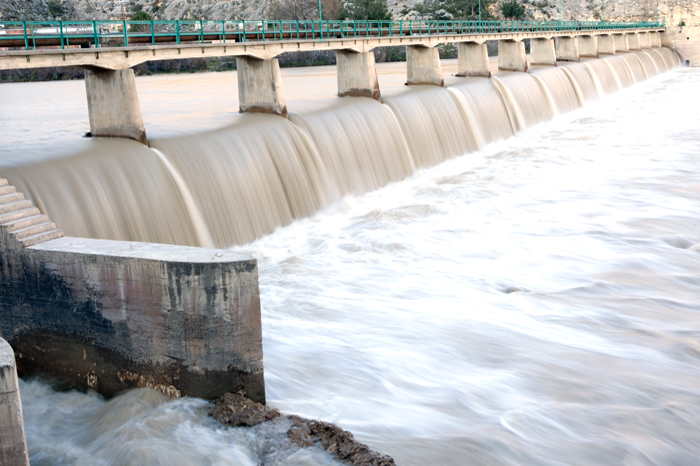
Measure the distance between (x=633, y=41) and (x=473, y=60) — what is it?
3453 cm

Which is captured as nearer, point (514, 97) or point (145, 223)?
point (145, 223)

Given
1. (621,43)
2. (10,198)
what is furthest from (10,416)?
(621,43)

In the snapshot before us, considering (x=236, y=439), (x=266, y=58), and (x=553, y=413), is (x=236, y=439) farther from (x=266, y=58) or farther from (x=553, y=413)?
(x=266, y=58)

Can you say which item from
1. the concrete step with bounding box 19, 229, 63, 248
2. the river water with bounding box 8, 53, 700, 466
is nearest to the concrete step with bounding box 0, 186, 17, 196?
the concrete step with bounding box 19, 229, 63, 248

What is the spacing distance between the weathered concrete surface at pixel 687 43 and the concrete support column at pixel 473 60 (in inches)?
1625

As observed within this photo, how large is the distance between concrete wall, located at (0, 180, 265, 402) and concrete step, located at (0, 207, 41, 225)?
24 millimetres

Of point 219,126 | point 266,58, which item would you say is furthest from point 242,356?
point 266,58

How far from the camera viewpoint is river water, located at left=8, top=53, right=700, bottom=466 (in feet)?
26.0

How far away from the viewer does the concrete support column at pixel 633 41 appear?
6250 cm

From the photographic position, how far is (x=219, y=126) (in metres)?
18.2

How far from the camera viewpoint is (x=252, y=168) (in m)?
16.8

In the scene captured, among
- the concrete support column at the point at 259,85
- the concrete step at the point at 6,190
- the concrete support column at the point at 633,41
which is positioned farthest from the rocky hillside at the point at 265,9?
the concrete step at the point at 6,190

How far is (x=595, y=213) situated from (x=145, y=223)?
33.2 feet

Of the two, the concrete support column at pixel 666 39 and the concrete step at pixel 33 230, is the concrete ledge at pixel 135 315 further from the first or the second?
the concrete support column at pixel 666 39
